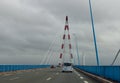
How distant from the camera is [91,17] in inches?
1211

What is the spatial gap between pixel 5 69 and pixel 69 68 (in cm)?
1242

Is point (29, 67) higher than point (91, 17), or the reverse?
point (91, 17)

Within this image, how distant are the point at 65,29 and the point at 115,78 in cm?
8084

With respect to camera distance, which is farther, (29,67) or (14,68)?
(29,67)

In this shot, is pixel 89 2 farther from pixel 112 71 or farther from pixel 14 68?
pixel 14 68

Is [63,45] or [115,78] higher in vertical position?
[63,45]

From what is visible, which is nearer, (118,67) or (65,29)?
(118,67)

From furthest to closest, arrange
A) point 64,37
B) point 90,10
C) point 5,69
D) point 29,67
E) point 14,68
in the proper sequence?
point 64,37 < point 29,67 < point 14,68 < point 5,69 < point 90,10

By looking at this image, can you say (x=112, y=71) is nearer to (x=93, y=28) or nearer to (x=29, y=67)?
(x=93, y=28)

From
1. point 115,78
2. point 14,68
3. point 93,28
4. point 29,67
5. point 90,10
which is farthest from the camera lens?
point 29,67

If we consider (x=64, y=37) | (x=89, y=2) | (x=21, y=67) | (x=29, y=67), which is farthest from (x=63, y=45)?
(x=89, y=2)

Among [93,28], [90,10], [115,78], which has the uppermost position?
[90,10]

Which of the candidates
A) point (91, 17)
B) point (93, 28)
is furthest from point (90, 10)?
point (93, 28)

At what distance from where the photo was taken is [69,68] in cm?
4644
